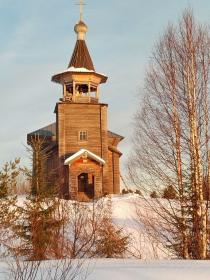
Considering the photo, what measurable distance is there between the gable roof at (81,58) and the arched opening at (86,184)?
6989 mm

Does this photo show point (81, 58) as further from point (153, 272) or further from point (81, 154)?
point (153, 272)

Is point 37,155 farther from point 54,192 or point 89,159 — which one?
point 89,159

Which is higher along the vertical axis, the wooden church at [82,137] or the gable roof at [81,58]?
the gable roof at [81,58]

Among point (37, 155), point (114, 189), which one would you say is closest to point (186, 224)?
point (37, 155)

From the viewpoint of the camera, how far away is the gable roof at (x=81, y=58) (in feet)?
103

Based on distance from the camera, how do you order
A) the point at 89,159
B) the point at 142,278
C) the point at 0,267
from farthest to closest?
the point at 89,159 < the point at 0,267 < the point at 142,278

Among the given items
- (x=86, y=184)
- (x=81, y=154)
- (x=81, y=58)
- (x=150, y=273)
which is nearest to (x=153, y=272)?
(x=150, y=273)

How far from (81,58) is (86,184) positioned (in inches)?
326

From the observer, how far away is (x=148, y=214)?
13195 millimetres

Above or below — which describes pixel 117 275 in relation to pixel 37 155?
below

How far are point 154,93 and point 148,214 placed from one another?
3.30 m

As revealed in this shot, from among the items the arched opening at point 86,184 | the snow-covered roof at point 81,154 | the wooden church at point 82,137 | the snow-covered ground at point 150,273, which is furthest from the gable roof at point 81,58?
the snow-covered ground at point 150,273

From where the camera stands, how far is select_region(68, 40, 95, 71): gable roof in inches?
1238

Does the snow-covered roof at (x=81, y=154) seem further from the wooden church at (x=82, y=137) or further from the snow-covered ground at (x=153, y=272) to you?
the snow-covered ground at (x=153, y=272)
